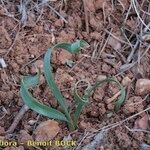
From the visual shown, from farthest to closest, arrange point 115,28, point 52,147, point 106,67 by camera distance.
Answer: point 115,28
point 106,67
point 52,147

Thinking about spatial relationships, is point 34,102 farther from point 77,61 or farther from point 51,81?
point 77,61

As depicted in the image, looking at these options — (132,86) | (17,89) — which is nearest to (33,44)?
(17,89)

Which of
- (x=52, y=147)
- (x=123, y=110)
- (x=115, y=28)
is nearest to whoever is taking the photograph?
(x=52, y=147)

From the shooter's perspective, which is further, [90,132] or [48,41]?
[48,41]

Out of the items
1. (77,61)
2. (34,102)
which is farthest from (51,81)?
(77,61)

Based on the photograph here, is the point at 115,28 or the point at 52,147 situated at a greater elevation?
the point at 115,28

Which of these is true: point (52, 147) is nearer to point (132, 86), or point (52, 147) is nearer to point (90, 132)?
point (90, 132)
